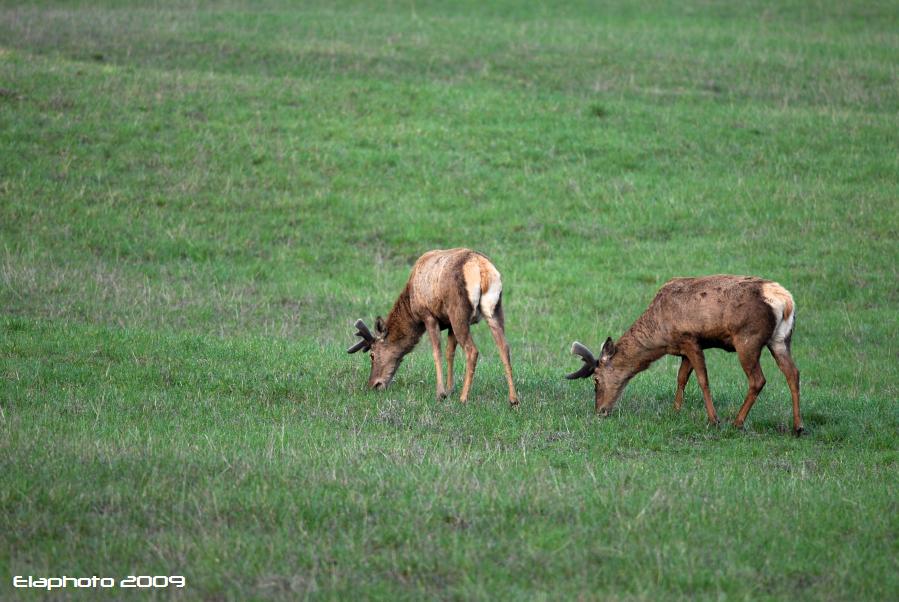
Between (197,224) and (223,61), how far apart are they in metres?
9.53

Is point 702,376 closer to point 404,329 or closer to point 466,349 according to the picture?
point 466,349

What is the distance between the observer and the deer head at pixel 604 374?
11358mm

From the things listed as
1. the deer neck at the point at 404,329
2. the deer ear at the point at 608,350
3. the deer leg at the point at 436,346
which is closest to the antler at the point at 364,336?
the deer neck at the point at 404,329

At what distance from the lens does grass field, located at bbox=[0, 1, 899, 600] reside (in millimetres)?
6852

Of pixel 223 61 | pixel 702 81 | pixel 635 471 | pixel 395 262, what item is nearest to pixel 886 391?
pixel 635 471

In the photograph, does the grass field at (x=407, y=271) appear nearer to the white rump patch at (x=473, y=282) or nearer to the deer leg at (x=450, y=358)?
the deer leg at (x=450, y=358)

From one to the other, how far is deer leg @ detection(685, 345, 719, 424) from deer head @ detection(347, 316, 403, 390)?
3.28 meters

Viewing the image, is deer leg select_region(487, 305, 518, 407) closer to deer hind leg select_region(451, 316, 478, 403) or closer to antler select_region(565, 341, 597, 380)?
deer hind leg select_region(451, 316, 478, 403)

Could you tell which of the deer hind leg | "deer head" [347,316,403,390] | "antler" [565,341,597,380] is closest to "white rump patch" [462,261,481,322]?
the deer hind leg

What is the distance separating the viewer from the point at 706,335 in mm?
10969

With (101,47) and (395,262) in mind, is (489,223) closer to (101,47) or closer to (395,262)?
(395,262)

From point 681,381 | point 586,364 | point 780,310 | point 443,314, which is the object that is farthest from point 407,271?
point 780,310

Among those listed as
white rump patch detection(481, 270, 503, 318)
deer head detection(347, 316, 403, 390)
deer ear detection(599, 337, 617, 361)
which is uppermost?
white rump patch detection(481, 270, 503, 318)

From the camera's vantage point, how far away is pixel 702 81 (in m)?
26.9
